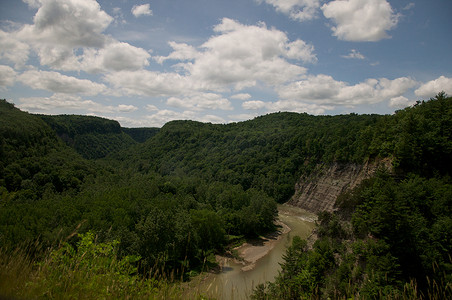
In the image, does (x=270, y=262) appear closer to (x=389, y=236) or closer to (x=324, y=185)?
(x=389, y=236)

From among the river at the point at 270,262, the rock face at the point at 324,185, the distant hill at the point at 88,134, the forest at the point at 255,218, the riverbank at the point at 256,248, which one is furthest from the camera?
the distant hill at the point at 88,134

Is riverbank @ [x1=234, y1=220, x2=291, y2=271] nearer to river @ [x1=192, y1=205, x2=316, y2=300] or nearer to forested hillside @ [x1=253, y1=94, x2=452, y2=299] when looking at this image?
river @ [x1=192, y1=205, x2=316, y2=300]

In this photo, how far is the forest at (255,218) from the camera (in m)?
7.02

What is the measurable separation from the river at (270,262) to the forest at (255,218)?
258 cm

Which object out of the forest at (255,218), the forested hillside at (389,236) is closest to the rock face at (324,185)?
the forest at (255,218)

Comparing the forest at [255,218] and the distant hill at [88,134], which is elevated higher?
the distant hill at [88,134]

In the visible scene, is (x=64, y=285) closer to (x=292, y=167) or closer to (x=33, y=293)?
(x=33, y=293)

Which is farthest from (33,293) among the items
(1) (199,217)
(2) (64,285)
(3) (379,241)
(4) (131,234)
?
(1) (199,217)

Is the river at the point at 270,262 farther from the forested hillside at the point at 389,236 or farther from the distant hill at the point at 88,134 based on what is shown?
the distant hill at the point at 88,134

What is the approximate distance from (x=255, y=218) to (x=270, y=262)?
992 centimetres

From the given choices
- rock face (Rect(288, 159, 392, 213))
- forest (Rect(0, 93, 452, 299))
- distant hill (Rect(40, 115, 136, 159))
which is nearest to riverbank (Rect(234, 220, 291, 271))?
forest (Rect(0, 93, 452, 299))

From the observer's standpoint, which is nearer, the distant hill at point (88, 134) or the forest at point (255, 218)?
the forest at point (255, 218)

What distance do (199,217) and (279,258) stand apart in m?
12.6

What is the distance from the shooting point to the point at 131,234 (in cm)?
2545
